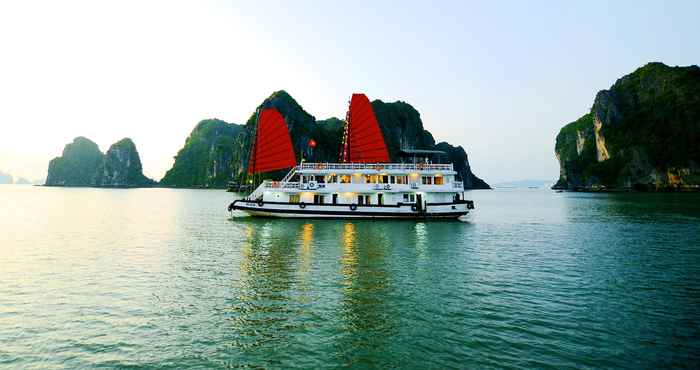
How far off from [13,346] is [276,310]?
5.96 meters

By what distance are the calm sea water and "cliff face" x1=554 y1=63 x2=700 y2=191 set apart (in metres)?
136

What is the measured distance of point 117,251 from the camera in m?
20.3

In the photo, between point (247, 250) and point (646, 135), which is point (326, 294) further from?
point (646, 135)

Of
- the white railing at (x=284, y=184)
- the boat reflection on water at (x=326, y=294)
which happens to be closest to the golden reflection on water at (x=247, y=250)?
the boat reflection on water at (x=326, y=294)

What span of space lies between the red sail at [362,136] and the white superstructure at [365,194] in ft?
12.7

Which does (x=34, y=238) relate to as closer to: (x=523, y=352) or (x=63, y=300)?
(x=63, y=300)

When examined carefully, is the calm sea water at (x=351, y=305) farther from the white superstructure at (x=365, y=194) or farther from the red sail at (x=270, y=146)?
the red sail at (x=270, y=146)

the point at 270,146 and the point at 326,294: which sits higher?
the point at 270,146

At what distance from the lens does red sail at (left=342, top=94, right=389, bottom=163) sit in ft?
128

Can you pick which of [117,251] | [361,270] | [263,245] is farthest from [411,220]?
[117,251]

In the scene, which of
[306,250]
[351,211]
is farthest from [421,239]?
[351,211]

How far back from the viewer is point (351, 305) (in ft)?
35.5

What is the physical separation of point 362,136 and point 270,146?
33.2 feet

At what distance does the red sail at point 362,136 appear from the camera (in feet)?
128
